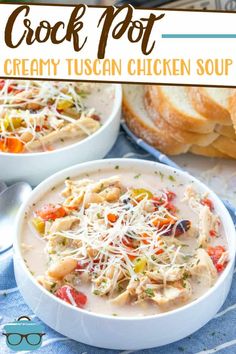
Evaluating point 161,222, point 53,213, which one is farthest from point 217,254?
point 53,213

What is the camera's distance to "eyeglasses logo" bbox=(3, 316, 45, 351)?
1.66 metres

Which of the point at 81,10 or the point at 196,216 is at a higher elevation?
the point at 81,10

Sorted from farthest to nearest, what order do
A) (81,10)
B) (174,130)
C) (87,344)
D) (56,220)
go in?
(174,130) → (81,10) → (56,220) → (87,344)

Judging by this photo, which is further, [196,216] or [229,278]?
[196,216]

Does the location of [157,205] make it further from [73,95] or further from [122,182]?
[73,95]

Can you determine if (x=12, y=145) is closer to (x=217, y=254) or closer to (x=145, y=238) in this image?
(x=145, y=238)

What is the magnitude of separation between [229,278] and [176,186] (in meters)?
0.34

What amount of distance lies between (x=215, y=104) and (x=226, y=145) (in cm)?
13

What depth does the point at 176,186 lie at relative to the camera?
1995 mm

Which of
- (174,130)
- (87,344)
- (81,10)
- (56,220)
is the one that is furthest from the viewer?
(174,130)

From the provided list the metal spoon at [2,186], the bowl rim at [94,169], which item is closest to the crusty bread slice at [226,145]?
the bowl rim at [94,169]

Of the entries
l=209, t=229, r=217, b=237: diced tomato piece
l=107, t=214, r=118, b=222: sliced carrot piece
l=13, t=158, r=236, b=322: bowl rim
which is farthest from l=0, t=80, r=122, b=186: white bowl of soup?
l=209, t=229, r=217, b=237: diced tomato piece

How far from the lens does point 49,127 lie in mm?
2148

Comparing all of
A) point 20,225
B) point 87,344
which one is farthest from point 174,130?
point 87,344
